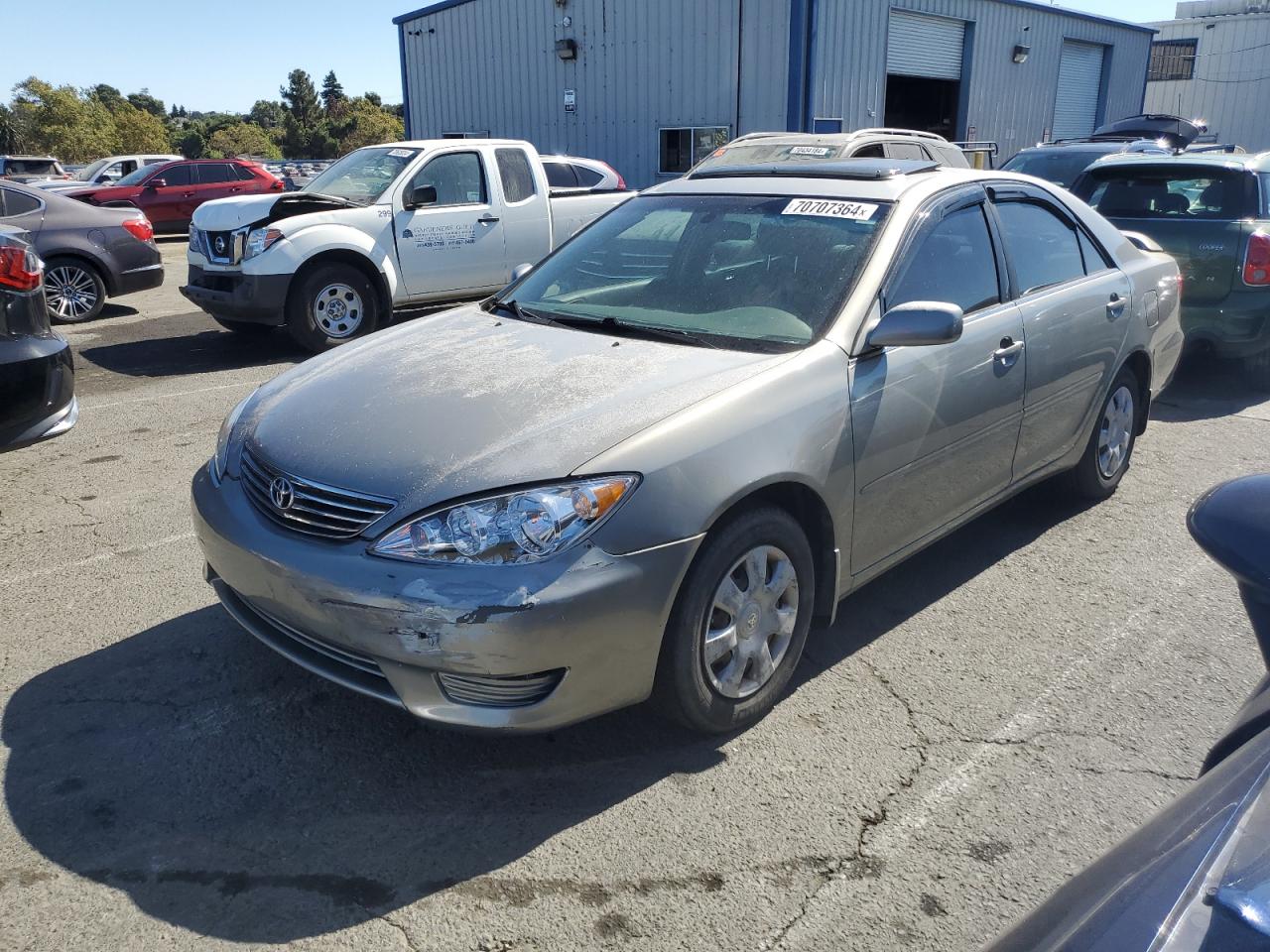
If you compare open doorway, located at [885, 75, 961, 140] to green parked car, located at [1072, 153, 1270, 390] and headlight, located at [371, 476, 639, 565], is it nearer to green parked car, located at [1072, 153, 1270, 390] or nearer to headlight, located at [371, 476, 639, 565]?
green parked car, located at [1072, 153, 1270, 390]

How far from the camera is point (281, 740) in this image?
313 cm

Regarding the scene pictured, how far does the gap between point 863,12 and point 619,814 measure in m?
17.7

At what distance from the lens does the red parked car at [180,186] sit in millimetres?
19344

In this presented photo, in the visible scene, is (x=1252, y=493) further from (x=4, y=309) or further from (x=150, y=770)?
(x=4, y=309)

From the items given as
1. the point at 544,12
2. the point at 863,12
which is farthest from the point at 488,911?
the point at 544,12

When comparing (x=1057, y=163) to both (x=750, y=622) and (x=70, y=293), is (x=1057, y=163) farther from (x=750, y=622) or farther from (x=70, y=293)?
(x=70, y=293)

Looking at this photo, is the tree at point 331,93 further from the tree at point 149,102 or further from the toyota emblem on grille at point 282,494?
the toyota emblem on grille at point 282,494

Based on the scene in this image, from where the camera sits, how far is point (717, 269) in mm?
3900

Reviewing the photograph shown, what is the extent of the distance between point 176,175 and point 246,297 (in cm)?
1336

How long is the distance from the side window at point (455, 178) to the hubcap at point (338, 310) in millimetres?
1231

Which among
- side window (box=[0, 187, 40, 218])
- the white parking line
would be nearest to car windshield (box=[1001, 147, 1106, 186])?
the white parking line

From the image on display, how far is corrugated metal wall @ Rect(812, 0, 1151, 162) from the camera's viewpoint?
1734 cm

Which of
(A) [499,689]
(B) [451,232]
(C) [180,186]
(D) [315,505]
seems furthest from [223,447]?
(C) [180,186]

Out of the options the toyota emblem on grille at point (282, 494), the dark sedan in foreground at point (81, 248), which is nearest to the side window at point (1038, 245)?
the toyota emblem on grille at point (282, 494)
